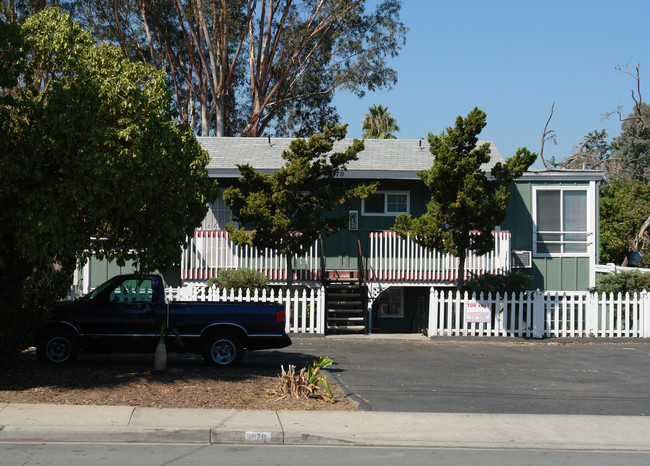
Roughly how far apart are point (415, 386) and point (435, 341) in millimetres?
7389

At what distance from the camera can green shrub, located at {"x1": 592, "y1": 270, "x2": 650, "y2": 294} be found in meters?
21.3

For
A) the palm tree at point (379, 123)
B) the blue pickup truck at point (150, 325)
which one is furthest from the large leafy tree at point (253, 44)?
the blue pickup truck at point (150, 325)

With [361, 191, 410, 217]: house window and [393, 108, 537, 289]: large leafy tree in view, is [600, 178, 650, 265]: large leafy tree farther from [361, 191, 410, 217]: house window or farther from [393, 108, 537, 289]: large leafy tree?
[393, 108, 537, 289]: large leafy tree

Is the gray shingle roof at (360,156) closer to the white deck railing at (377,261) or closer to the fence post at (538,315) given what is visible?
the white deck railing at (377,261)

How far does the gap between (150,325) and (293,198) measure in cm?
739

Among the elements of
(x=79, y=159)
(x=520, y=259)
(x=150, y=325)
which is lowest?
(x=150, y=325)

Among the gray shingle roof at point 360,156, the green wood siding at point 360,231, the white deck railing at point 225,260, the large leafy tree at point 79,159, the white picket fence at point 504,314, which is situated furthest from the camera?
the green wood siding at point 360,231

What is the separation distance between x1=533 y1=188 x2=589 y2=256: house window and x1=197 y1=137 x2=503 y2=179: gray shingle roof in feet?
7.15

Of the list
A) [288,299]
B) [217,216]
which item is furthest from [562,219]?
[217,216]

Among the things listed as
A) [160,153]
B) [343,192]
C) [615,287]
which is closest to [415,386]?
[160,153]

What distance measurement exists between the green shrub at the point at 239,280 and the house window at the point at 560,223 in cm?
924

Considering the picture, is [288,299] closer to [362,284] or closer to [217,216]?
[362,284]

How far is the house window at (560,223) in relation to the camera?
23938 millimetres

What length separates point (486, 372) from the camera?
554 inches
